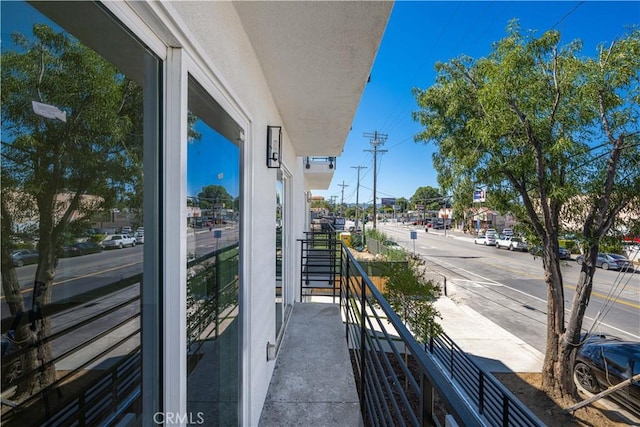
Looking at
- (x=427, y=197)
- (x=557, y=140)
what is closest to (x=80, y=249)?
(x=557, y=140)

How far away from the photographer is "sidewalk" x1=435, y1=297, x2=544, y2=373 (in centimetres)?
569

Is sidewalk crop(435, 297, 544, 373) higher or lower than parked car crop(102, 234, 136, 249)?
lower

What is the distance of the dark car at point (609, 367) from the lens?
4.11 metres

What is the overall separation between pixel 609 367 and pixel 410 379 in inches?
229

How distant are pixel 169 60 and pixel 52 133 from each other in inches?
16.9

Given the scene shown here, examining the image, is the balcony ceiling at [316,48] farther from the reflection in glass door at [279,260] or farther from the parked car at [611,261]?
the parked car at [611,261]

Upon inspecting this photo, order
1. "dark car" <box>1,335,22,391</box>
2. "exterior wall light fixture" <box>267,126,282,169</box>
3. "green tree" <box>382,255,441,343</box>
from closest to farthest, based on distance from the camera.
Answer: "dark car" <box>1,335,22,391</box> < "exterior wall light fixture" <box>267,126,282,169</box> < "green tree" <box>382,255,441,343</box>

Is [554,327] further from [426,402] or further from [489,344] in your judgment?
[426,402]

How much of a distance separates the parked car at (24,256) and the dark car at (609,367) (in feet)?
21.0

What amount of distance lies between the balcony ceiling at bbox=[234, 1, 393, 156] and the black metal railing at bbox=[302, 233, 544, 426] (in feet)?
3.86

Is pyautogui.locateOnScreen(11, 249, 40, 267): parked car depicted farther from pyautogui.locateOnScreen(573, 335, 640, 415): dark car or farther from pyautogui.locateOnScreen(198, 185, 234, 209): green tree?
pyautogui.locateOnScreen(573, 335, 640, 415): dark car

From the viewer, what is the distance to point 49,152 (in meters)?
0.51

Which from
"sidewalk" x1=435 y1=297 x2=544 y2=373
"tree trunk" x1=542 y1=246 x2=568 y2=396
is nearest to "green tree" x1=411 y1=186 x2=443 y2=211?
"sidewalk" x1=435 y1=297 x2=544 y2=373

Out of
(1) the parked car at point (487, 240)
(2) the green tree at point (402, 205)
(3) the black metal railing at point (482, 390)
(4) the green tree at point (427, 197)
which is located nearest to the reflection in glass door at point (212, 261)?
Answer: (3) the black metal railing at point (482, 390)
